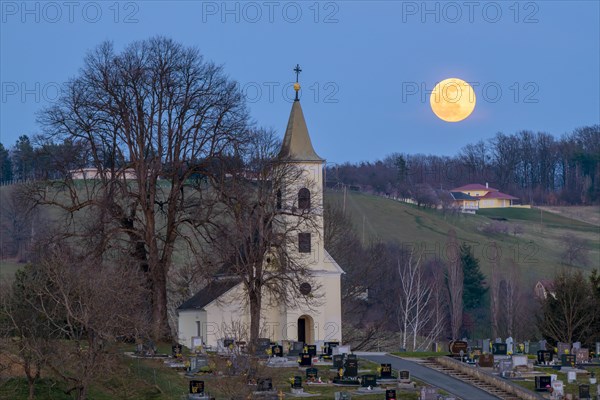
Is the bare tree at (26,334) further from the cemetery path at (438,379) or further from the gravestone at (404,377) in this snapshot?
the cemetery path at (438,379)

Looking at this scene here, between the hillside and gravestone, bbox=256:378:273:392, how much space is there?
71.5 metres

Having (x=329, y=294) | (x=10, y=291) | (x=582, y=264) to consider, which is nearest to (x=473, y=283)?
(x=582, y=264)

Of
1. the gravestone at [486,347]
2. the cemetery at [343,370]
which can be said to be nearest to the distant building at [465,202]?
the gravestone at [486,347]

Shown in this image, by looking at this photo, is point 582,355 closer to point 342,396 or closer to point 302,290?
point 342,396

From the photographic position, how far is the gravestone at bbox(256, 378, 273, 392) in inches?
1817

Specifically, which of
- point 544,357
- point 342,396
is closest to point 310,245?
point 544,357

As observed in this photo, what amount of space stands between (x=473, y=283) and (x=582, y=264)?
72.0 feet

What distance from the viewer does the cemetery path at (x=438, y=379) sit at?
48656mm

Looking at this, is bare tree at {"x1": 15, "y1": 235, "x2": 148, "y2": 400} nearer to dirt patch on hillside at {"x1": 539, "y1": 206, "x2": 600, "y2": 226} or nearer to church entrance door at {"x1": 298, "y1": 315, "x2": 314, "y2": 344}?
church entrance door at {"x1": 298, "y1": 315, "x2": 314, "y2": 344}

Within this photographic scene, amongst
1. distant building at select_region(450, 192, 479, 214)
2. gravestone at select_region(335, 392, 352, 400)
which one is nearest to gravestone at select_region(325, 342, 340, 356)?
gravestone at select_region(335, 392, 352, 400)

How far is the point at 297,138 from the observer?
6981cm

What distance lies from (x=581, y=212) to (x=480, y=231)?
93.8ft

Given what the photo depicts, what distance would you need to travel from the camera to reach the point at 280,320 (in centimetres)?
6912

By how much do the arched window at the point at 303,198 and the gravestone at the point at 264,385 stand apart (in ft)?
75.2
